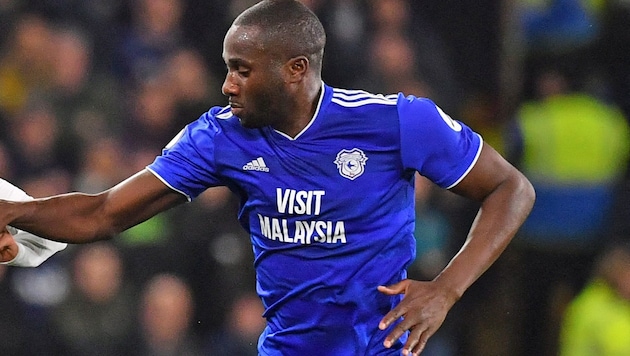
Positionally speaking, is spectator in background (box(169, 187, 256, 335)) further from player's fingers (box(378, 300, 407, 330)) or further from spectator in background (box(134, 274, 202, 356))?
player's fingers (box(378, 300, 407, 330))

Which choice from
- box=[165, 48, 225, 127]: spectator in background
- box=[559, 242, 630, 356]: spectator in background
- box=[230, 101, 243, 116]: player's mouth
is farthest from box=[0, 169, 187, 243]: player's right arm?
box=[559, 242, 630, 356]: spectator in background

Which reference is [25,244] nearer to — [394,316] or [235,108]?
[235,108]

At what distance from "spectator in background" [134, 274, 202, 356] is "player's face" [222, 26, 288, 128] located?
2.03 m

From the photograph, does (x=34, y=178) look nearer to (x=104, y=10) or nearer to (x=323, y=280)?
(x=104, y=10)

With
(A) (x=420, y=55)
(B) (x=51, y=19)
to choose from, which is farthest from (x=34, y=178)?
(A) (x=420, y=55)

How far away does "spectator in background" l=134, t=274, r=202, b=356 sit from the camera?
4383 millimetres

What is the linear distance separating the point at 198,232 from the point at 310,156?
200cm

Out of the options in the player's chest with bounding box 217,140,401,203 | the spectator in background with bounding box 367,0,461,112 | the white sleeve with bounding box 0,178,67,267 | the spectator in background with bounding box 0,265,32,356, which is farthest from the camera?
the spectator in background with bounding box 367,0,461,112

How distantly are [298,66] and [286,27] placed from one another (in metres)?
0.10

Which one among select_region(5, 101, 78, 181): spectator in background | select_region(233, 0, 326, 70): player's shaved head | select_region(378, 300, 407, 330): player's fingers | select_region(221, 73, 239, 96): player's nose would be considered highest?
select_region(233, 0, 326, 70): player's shaved head

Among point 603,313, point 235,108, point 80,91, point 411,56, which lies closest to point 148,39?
point 80,91

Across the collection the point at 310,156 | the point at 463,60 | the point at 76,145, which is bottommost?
the point at 76,145

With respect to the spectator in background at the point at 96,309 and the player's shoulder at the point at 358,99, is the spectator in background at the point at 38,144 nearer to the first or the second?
the spectator in background at the point at 96,309

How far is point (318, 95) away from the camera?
2.63 meters
